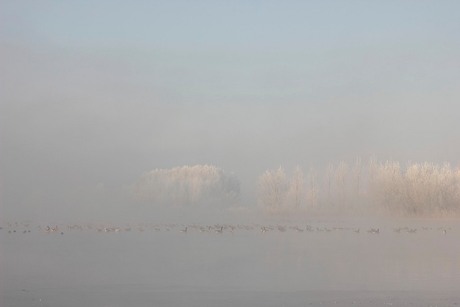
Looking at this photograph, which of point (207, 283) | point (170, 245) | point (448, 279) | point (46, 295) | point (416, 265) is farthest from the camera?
point (170, 245)

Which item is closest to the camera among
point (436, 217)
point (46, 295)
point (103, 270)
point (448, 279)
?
point (46, 295)

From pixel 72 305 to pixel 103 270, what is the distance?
4.69 metres

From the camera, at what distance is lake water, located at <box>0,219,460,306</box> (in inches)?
472

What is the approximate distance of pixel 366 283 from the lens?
14.1m

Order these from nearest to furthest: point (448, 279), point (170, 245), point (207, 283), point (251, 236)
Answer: point (207, 283) < point (448, 279) < point (170, 245) < point (251, 236)

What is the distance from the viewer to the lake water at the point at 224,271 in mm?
11977

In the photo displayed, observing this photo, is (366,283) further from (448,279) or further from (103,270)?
(103,270)

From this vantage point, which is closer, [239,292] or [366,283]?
[239,292]

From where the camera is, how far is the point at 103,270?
15766 mm

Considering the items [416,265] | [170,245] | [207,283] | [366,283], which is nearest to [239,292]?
[207,283]

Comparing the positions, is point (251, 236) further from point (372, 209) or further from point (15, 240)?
point (372, 209)

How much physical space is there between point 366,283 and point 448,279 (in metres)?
2.11

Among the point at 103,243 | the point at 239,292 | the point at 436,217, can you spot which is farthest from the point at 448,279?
the point at 436,217

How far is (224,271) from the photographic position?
15.9 m
